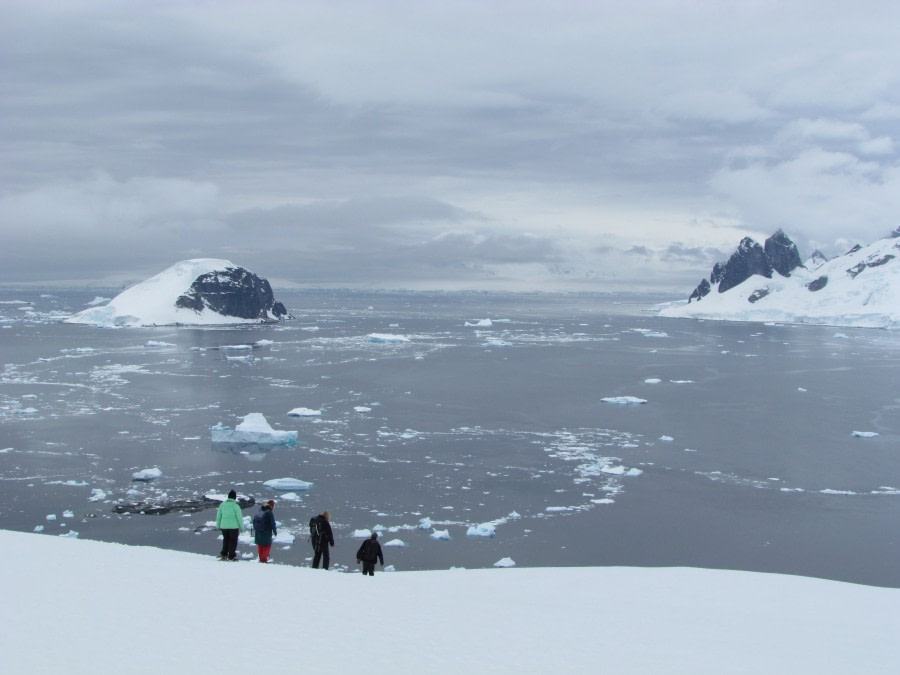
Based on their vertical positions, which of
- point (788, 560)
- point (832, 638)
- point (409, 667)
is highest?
point (409, 667)

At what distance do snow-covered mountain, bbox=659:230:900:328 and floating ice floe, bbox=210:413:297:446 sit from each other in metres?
117

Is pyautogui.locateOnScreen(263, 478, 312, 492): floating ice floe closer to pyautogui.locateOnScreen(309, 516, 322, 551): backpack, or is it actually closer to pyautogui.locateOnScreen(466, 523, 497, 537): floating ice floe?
pyautogui.locateOnScreen(466, 523, 497, 537): floating ice floe

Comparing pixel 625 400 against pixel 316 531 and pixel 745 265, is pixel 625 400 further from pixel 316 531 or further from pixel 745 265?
pixel 745 265

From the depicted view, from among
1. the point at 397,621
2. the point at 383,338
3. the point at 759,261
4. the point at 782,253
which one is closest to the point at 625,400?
the point at 397,621

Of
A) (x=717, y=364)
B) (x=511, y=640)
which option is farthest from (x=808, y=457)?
(x=717, y=364)

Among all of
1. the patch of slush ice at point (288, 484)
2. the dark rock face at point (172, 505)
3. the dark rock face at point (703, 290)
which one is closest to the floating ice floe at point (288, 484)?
the patch of slush ice at point (288, 484)

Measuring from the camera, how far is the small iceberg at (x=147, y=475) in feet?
84.2

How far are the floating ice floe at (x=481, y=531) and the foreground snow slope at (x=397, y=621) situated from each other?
8.03m

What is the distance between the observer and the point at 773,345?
280ft

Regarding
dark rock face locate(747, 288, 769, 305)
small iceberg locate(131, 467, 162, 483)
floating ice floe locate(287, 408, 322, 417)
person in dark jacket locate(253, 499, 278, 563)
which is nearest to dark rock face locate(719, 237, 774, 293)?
dark rock face locate(747, 288, 769, 305)

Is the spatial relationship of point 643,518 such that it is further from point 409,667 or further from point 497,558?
point 409,667

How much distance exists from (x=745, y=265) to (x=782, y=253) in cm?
894

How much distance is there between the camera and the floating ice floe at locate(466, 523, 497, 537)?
2038 centimetres

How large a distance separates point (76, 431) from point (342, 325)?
8552 cm
